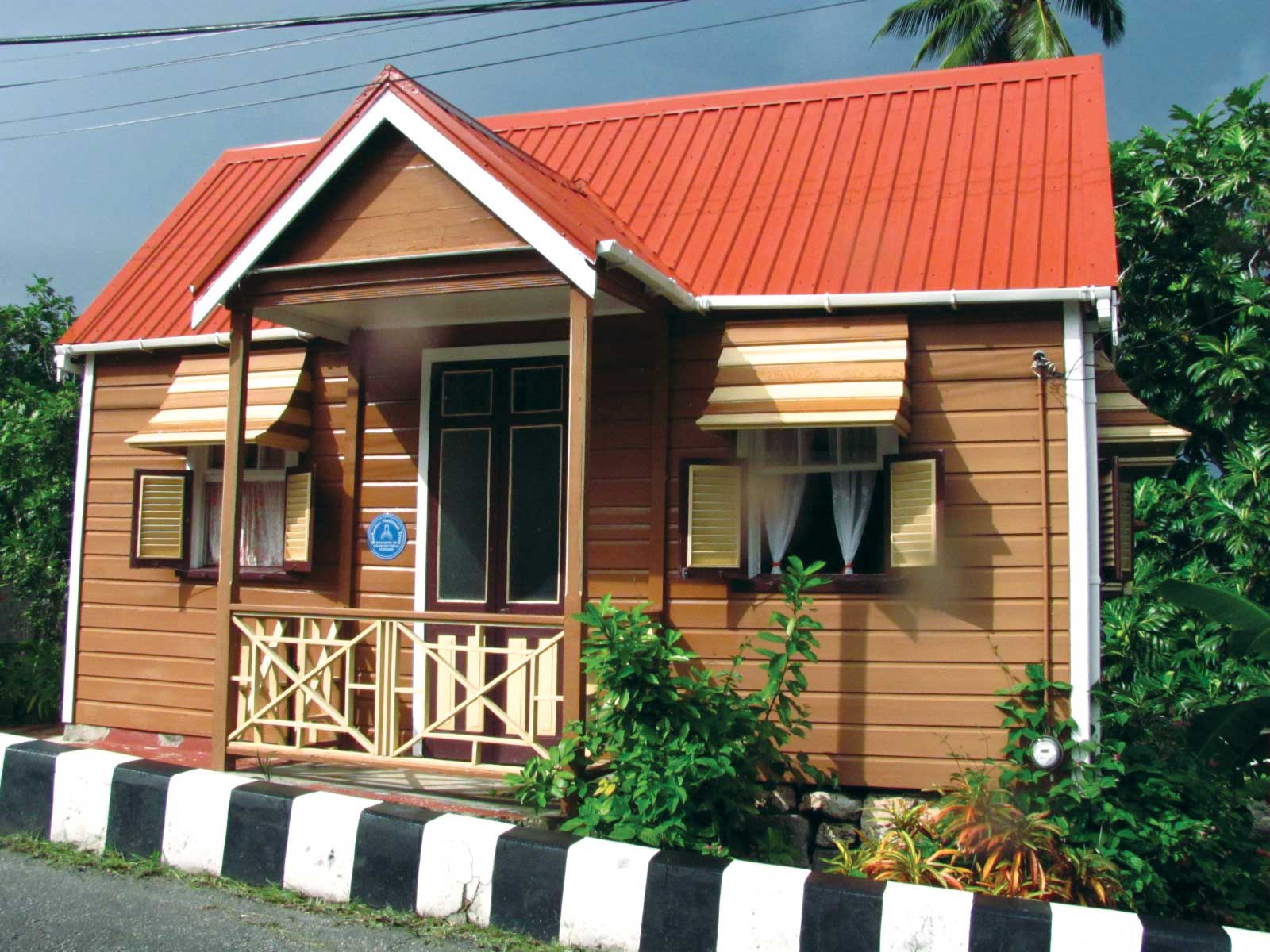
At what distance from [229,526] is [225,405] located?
1524 mm

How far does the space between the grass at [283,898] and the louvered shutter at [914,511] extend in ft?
10.1

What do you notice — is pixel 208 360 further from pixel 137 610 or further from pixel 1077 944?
pixel 1077 944

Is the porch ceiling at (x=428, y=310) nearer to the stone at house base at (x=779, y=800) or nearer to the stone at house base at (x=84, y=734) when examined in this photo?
the stone at house base at (x=779, y=800)

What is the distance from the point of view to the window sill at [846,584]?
22.5 ft

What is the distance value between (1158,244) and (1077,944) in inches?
311

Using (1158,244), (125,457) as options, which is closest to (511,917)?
(125,457)

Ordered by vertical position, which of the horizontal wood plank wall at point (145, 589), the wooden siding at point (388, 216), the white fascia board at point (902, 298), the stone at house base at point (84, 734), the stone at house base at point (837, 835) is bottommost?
the stone at house base at point (837, 835)

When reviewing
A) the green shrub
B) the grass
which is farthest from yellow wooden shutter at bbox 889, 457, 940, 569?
the green shrub

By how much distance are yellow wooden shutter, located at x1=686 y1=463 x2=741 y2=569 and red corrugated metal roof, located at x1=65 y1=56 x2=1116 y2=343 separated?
1.17 m

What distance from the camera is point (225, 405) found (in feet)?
27.1

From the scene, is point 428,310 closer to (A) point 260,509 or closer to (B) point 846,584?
(A) point 260,509

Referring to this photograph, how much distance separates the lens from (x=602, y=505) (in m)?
7.51

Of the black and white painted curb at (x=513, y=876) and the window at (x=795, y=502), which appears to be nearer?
the black and white painted curb at (x=513, y=876)

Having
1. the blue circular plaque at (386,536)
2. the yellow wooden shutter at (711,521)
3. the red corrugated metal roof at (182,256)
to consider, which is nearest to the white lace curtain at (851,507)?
the yellow wooden shutter at (711,521)
